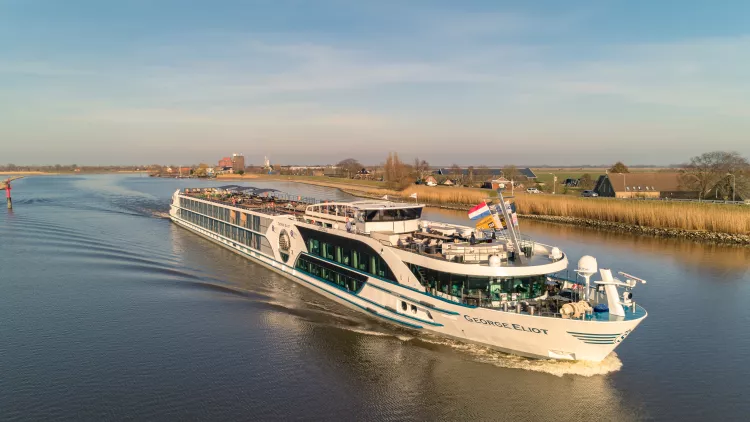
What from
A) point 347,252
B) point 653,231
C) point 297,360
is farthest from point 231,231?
point 653,231

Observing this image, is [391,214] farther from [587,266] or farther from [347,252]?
[587,266]

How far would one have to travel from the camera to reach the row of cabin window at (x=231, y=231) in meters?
37.5

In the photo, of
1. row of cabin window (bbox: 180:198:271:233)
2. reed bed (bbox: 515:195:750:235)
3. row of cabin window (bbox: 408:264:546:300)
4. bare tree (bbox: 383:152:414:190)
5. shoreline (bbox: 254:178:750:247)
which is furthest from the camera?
bare tree (bbox: 383:152:414:190)

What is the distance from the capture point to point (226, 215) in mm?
45125

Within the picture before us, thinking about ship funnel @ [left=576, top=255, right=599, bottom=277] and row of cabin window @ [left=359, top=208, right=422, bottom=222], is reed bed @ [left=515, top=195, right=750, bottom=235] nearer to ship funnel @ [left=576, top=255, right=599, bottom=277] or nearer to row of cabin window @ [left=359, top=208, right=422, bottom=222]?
ship funnel @ [left=576, top=255, right=599, bottom=277]

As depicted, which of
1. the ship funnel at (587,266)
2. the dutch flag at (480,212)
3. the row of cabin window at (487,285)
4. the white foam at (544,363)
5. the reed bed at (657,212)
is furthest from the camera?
the reed bed at (657,212)

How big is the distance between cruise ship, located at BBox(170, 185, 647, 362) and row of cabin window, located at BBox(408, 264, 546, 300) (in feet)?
0.14

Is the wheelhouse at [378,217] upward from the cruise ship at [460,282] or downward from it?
upward

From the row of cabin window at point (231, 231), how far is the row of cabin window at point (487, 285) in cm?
1863

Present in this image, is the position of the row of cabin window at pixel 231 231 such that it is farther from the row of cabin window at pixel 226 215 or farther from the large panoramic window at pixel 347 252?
the large panoramic window at pixel 347 252

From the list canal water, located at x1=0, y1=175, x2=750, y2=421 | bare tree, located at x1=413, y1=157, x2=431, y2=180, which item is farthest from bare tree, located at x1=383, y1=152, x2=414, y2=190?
canal water, located at x1=0, y1=175, x2=750, y2=421

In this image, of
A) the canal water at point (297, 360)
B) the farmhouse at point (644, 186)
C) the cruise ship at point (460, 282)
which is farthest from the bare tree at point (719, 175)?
the cruise ship at point (460, 282)

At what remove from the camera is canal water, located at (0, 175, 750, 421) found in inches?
662

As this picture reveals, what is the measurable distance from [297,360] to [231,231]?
84.2 feet
